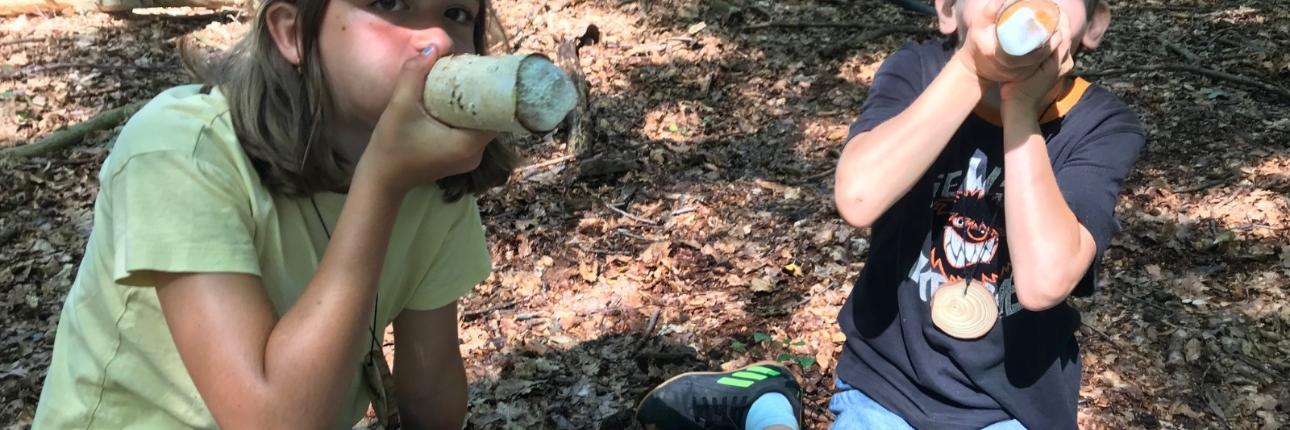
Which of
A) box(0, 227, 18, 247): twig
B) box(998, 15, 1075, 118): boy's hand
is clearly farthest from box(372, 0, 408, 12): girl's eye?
box(0, 227, 18, 247): twig

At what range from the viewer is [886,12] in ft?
24.0

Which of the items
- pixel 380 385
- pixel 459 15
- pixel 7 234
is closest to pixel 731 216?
pixel 380 385

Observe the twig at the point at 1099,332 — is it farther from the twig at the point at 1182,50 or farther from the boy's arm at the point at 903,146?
the twig at the point at 1182,50

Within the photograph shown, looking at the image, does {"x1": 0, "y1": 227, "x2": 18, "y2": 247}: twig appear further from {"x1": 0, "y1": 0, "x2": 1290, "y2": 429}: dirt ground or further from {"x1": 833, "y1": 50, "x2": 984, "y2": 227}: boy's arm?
{"x1": 833, "y1": 50, "x2": 984, "y2": 227}: boy's arm

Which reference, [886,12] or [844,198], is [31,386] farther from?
[886,12]

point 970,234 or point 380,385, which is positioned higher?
point 970,234

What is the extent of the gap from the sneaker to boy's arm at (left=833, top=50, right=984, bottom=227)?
3.71 ft

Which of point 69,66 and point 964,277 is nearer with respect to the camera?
point 964,277

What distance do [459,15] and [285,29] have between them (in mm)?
325

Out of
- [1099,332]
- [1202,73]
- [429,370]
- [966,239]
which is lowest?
[1202,73]

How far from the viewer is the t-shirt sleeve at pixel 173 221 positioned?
4.76 feet

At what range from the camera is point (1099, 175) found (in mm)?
1918

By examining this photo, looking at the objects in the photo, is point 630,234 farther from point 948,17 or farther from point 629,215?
point 948,17

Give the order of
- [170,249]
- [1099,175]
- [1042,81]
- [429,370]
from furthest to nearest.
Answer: [429,370] < [1099,175] < [1042,81] < [170,249]
